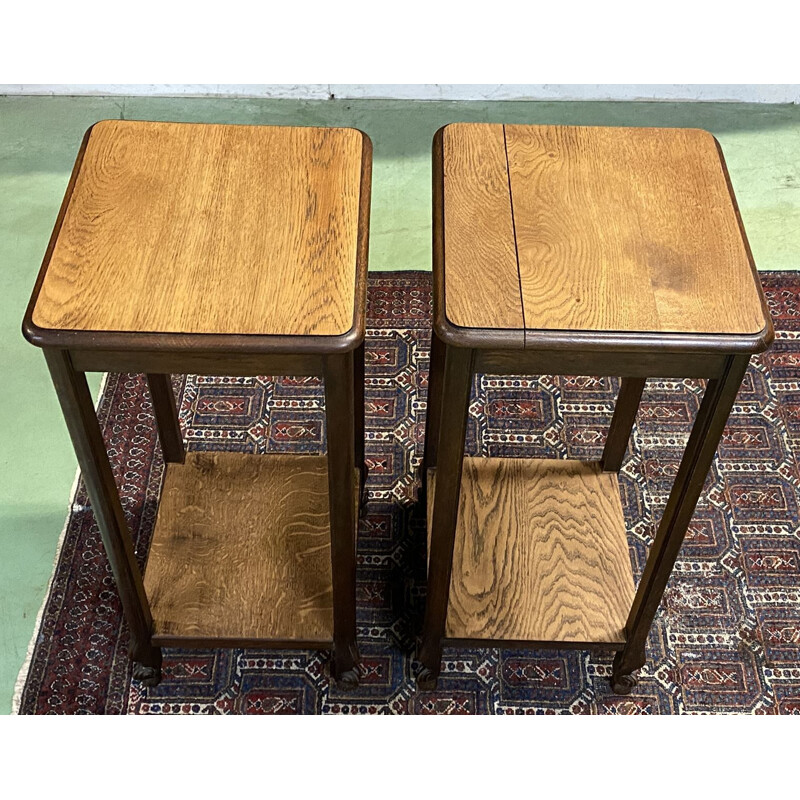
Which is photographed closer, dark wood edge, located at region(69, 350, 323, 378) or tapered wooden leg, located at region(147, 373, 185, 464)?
dark wood edge, located at region(69, 350, 323, 378)

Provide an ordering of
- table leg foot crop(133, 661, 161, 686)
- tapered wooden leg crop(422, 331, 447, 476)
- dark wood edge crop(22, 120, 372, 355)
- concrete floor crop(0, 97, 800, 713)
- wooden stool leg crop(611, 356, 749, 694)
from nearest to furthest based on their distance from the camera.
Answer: dark wood edge crop(22, 120, 372, 355) → wooden stool leg crop(611, 356, 749, 694) → tapered wooden leg crop(422, 331, 447, 476) → table leg foot crop(133, 661, 161, 686) → concrete floor crop(0, 97, 800, 713)

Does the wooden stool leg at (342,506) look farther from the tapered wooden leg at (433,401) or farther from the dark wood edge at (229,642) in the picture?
the tapered wooden leg at (433,401)

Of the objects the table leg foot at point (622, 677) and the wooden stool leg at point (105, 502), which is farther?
the table leg foot at point (622, 677)

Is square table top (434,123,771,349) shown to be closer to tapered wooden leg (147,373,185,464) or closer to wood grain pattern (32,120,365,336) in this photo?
wood grain pattern (32,120,365,336)

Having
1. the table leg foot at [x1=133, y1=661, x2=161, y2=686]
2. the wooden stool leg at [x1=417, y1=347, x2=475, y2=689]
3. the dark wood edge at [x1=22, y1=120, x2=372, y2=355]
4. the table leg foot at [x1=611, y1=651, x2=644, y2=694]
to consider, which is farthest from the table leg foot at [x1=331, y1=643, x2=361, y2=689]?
the dark wood edge at [x1=22, y1=120, x2=372, y2=355]

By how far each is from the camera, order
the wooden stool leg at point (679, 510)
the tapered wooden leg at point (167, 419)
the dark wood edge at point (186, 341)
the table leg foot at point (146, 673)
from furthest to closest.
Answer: the tapered wooden leg at point (167, 419), the table leg foot at point (146, 673), the wooden stool leg at point (679, 510), the dark wood edge at point (186, 341)

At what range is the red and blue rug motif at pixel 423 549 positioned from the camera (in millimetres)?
2131

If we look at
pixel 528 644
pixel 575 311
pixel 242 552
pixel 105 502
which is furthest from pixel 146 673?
pixel 575 311

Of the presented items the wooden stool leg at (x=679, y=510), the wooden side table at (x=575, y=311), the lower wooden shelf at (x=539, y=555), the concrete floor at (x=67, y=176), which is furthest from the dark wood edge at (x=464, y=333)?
the concrete floor at (x=67, y=176)

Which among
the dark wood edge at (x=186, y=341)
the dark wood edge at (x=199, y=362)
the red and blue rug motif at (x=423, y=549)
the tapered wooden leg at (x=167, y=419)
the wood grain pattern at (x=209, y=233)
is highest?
the wood grain pattern at (x=209, y=233)

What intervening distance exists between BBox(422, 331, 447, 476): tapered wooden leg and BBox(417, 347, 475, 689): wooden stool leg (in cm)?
3

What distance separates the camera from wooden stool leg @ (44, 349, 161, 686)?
60.2 inches

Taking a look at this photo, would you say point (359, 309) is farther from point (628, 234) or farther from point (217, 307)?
point (628, 234)

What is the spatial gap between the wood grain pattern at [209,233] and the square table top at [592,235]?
0.18m
